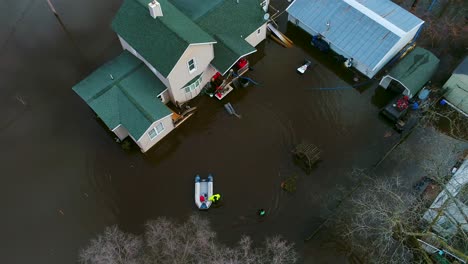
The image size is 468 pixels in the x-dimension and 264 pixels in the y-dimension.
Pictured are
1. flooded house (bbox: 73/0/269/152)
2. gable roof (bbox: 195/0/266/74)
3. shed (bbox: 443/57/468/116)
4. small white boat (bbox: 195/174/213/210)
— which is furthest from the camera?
gable roof (bbox: 195/0/266/74)

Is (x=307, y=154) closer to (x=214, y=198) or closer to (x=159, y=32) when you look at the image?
(x=214, y=198)

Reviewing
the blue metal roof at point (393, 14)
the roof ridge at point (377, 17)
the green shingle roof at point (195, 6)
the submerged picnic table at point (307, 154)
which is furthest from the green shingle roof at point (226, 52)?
the blue metal roof at point (393, 14)

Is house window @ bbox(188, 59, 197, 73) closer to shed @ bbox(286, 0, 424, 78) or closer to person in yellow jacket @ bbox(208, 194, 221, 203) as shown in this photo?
person in yellow jacket @ bbox(208, 194, 221, 203)

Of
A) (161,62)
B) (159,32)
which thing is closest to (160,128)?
(161,62)

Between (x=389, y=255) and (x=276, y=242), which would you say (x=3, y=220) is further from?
(x=389, y=255)

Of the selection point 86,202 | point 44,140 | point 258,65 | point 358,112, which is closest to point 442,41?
point 358,112

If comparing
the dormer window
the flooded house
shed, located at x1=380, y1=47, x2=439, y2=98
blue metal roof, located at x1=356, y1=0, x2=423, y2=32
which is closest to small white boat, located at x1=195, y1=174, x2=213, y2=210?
the flooded house

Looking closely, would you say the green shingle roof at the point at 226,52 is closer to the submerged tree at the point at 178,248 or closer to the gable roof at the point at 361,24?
the gable roof at the point at 361,24
